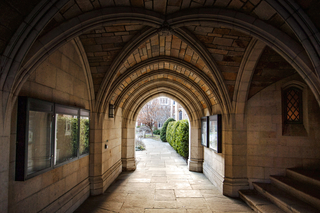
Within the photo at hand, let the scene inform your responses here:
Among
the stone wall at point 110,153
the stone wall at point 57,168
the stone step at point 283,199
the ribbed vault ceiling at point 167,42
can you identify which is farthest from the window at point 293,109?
the stone wall at point 57,168

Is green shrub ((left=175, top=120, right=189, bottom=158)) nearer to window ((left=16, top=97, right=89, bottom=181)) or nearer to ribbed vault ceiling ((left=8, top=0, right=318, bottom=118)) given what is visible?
ribbed vault ceiling ((left=8, top=0, right=318, bottom=118))

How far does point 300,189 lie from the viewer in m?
3.58

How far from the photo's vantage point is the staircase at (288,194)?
10.6 ft

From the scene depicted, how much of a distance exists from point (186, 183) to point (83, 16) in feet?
17.3

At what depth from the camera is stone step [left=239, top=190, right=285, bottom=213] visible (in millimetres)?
3525

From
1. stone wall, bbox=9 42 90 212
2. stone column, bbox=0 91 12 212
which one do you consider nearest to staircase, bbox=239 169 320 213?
stone wall, bbox=9 42 90 212

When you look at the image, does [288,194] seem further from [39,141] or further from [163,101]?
[163,101]

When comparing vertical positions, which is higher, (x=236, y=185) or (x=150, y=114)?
(x=150, y=114)

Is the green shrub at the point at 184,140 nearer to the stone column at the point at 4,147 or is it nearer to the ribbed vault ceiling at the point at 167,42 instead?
the ribbed vault ceiling at the point at 167,42

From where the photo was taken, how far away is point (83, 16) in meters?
2.76

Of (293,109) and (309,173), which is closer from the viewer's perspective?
(309,173)

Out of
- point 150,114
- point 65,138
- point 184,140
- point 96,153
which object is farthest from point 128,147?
point 150,114

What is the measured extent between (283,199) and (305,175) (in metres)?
0.83

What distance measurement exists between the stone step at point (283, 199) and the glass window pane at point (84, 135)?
4278 millimetres
